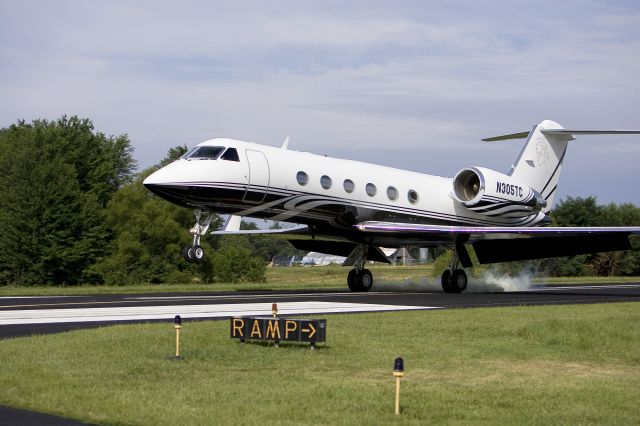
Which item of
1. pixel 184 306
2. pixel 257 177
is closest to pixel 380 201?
pixel 257 177

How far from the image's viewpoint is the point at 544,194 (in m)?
37.9

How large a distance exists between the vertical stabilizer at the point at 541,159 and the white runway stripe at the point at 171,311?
1447 cm

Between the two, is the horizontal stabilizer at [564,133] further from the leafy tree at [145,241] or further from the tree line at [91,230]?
the leafy tree at [145,241]

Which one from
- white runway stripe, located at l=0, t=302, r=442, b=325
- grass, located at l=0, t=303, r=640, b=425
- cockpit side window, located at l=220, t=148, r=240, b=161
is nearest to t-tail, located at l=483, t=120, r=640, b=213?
cockpit side window, located at l=220, t=148, r=240, b=161

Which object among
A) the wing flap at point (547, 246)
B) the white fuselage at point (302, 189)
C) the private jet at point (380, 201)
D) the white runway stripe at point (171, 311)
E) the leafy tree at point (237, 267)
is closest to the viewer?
A: the white runway stripe at point (171, 311)

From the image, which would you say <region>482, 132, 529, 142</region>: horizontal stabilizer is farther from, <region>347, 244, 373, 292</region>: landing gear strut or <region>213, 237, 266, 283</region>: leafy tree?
<region>213, 237, 266, 283</region>: leafy tree

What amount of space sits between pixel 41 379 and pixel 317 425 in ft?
13.6

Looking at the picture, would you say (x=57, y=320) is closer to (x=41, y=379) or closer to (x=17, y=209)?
(x=41, y=379)

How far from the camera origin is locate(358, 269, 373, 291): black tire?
110 ft

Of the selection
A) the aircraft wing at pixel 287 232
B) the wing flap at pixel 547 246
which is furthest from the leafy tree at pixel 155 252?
the wing flap at pixel 547 246

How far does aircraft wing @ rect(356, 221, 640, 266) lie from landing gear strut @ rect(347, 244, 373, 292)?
2229 millimetres

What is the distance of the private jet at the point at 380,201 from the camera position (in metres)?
27.4

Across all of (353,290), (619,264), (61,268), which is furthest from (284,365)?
(619,264)

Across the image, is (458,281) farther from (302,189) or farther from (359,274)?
(302,189)
